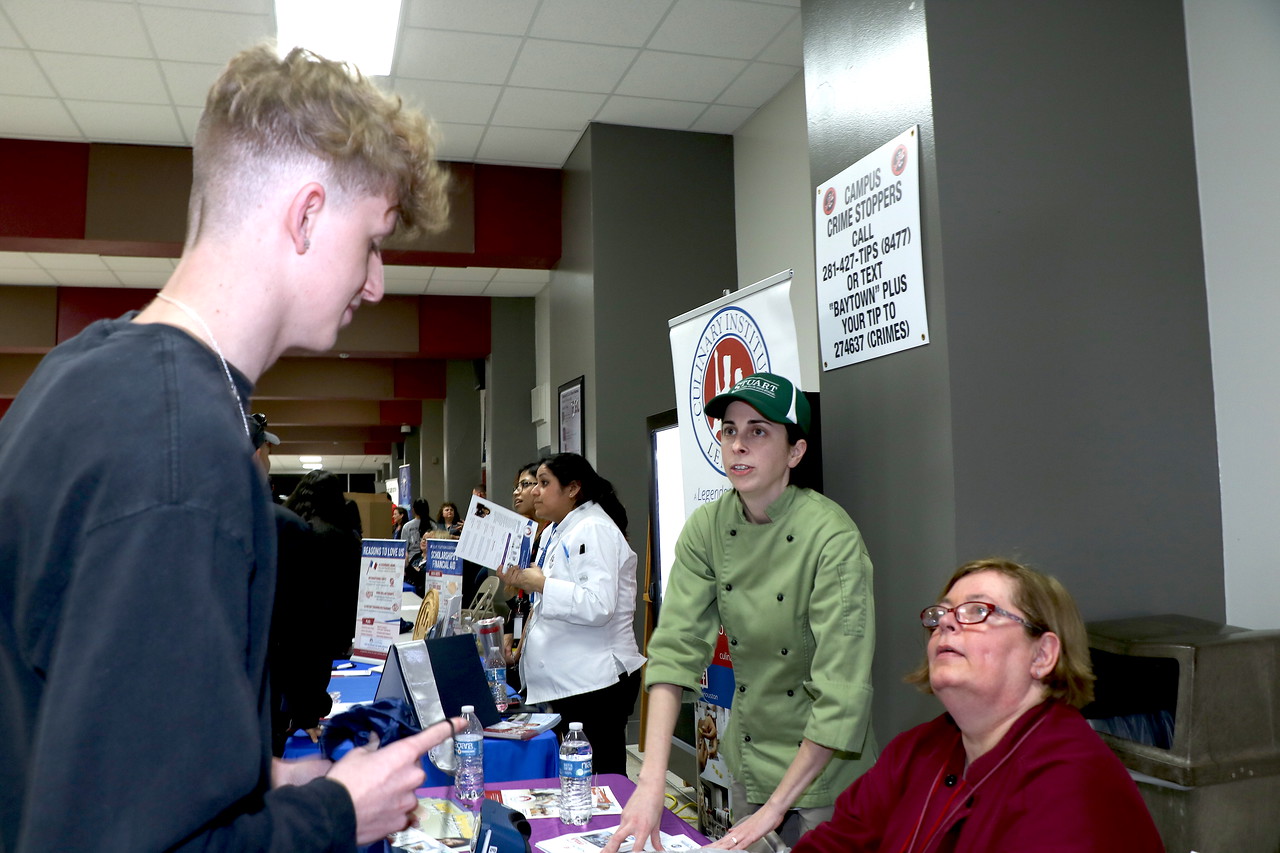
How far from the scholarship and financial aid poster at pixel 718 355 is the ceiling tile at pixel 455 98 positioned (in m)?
2.27

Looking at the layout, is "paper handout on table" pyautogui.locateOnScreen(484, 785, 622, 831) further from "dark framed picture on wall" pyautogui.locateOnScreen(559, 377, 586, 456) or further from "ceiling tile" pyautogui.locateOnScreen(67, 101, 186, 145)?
"ceiling tile" pyautogui.locateOnScreen(67, 101, 186, 145)

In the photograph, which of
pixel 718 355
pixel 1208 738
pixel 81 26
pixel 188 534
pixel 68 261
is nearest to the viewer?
pixel 188 534

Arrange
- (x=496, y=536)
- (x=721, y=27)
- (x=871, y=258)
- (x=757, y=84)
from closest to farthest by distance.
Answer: (x=871, y=258)
(x=496, y=536)
(x=721, y=27)
(x=757, y=84)

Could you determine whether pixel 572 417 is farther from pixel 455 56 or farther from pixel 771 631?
pixel 771 631

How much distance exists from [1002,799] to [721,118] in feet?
14.9

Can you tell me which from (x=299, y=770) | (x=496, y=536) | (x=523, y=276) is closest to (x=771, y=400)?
(x=299, y=770)

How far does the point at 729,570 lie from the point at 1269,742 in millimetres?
1103

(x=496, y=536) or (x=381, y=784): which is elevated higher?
(x=496, y=536)

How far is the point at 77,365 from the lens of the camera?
0.70 m

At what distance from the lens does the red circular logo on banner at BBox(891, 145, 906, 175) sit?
2.18m

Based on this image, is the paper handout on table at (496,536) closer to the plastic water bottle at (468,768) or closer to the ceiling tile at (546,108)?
the plastic water bottle at (468,768)

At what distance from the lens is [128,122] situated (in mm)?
5078

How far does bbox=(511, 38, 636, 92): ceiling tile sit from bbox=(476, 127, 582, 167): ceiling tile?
64 cm

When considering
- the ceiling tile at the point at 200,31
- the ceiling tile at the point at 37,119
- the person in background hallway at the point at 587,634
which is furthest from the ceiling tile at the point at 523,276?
the person in background hallway at the point at 587,634
